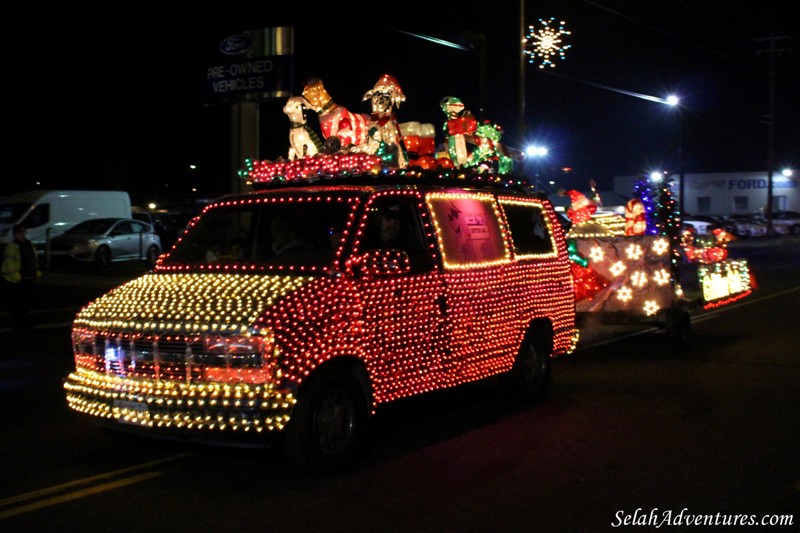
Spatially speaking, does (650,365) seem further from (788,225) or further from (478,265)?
(788,225)

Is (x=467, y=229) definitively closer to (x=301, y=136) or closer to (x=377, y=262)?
(x=377, y=262)

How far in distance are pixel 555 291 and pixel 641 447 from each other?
246 cm

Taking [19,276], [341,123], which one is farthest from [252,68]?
[341,123]

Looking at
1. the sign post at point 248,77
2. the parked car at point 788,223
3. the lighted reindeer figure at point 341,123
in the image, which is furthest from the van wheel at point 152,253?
the parked car at point 788,223

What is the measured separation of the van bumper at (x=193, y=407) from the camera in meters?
5.98

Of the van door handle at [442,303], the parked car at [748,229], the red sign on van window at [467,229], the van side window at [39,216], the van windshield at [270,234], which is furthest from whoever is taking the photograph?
the parked car at [748,229]

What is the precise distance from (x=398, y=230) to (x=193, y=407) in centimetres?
245

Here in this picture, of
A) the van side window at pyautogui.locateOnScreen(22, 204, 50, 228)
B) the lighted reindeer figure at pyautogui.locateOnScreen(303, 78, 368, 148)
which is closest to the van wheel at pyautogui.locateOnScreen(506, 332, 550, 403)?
the lighted reindeer figure at pyautogui.locateOnScreen(303, 78, 368, 148)

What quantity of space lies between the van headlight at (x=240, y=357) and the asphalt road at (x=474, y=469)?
545 mm

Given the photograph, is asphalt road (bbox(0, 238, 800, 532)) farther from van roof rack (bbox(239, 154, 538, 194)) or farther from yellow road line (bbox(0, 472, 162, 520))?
van roof rack (bbox(239, 154, 538, 194))

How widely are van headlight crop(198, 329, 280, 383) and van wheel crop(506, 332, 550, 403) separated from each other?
329 centimetres

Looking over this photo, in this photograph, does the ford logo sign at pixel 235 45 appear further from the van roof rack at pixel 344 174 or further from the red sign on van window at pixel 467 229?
the red sign on van window at pixel 467 229

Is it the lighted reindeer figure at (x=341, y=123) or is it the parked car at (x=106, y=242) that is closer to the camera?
the lighted reindeer figure at (x=341, y=123)

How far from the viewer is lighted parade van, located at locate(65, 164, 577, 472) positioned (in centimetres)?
607
